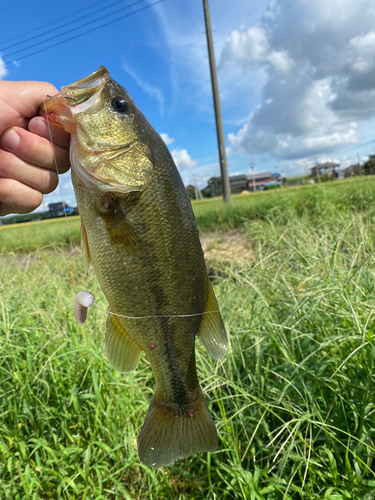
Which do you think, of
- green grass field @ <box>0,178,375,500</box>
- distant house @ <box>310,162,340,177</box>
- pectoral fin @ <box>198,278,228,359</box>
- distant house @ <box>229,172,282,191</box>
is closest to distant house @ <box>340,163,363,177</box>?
distant house @ <box>310,162,340,177</box>

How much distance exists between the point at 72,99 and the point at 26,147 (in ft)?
1.19

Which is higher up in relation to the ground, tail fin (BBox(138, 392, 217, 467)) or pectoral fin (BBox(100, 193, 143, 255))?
pectoral fin (BBox(100, 193, 143, 255))

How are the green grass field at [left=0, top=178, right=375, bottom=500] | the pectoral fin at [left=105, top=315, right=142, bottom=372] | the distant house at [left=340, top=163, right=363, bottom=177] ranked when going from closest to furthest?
the pectoral fin at [left=105, top=315, right=142, bottom=372] → the green grass field at [left=0, top=178, right=375, bottom=500] → the distant house at [left=340, top=163, right=363, bottom=177]

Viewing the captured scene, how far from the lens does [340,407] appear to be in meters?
2.11

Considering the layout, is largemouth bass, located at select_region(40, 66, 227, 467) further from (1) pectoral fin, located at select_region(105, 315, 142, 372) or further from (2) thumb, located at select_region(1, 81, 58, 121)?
(2) thumb, located at select_region(1, 81, 58, 121)

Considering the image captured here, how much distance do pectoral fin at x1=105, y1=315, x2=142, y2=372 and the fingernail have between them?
3.15 feet

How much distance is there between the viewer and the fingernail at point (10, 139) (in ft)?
4.91

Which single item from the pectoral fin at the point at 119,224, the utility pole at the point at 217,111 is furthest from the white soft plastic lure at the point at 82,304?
the utility pole at the point at 217,111

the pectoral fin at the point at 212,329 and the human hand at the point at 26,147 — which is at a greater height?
the human hand at the point at 26,147

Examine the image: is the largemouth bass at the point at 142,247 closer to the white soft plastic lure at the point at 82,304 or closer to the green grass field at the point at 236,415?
the white soft plastic lure at the point at 82,304

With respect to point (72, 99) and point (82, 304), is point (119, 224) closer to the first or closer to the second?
point (82, 304)

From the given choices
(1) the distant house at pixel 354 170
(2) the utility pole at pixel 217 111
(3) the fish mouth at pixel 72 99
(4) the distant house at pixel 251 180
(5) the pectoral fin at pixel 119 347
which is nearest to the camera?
(3) the fish mouth at pixel 72 99

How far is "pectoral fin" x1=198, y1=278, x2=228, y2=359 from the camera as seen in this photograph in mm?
1467

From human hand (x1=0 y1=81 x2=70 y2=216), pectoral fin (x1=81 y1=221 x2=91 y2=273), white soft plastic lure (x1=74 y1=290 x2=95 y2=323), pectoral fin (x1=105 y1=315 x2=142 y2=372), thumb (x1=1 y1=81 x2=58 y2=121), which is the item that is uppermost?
thumb (x1=1 y1=81 x2=58 y2=121)
